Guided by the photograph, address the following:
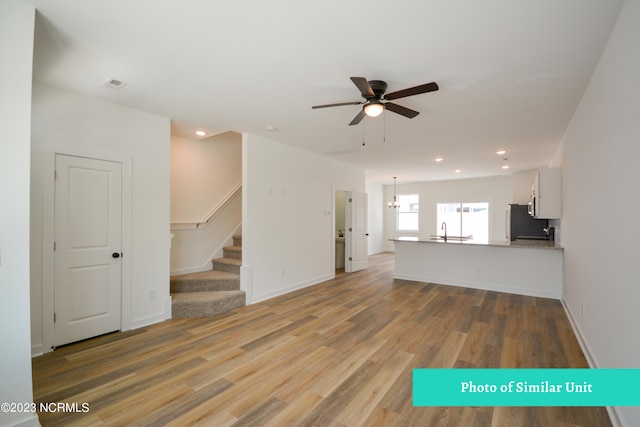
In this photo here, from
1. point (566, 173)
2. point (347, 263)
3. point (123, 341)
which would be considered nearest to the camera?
point (123, 341)

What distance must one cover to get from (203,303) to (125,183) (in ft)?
6.28

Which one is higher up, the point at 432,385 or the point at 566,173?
the point at 566,173

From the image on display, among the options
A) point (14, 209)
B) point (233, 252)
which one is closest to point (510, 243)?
point (233, 252)

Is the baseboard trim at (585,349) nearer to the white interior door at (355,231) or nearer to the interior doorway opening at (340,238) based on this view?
the white interior door at (355,231)

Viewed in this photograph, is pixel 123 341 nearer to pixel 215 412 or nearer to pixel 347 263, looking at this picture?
pixel 215 412

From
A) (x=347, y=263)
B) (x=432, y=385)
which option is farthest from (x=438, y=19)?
(x=347, y=263)

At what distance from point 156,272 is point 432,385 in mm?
3554

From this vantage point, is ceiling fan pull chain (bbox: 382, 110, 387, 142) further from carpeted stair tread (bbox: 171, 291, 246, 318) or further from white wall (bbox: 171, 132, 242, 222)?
carpeted stair tread (bbox: 171, 291, 246, 318)

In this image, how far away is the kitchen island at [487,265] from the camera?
4988 millimetres

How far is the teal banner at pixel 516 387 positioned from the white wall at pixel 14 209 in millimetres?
2711

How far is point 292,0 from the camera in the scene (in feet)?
A: 5.90

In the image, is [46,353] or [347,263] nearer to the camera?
[46,353]

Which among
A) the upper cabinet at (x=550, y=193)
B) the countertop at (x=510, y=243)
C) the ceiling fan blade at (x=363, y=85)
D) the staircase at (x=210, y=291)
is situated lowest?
the staircase at (x=210, y=291)

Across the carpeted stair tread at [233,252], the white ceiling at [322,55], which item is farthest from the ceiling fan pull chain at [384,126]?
the carpeted stair tread at [233,252]
